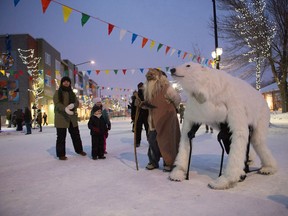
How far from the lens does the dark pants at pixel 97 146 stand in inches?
226

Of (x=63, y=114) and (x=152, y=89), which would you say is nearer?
(x=152, y=89)

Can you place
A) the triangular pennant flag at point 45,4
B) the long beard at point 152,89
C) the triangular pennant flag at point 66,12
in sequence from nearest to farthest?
the long beard at point 152,89
the triangular pennant flag at point 45,4
the triangular pennant flag at point 66,12

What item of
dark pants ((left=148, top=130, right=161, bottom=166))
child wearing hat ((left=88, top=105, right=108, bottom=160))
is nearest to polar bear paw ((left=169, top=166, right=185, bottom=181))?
dark pants ((left=148, top=130, right=161, bottom=166))

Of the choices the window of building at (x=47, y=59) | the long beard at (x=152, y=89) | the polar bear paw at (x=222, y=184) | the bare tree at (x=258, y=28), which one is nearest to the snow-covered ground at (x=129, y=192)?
the polar bear paw at (x=222, y=184)

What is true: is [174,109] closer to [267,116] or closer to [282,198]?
[267,116]

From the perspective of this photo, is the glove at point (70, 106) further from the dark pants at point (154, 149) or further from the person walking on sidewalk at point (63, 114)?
the dark pants at point (154, 149)

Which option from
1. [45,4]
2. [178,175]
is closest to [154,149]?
[178,175]

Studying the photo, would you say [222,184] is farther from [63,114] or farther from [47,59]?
[47,59]

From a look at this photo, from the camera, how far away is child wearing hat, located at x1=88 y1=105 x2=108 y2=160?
5.78 m

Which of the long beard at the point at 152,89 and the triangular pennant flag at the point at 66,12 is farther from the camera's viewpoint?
the triangular pennant flag at the point at 66,12

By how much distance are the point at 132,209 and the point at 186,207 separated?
0.55m

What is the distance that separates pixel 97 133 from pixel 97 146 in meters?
0.28

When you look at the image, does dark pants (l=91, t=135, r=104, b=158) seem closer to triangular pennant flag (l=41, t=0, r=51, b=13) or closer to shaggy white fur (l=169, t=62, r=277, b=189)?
shaggy white fur (l=169, t=62, r=277, b=189)

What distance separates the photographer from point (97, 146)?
582cm
